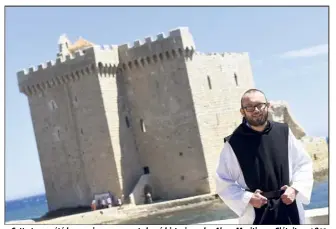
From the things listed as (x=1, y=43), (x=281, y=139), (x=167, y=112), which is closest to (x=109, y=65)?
(x=167, y=112)

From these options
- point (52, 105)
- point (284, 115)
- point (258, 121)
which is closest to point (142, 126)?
point (52, 105)

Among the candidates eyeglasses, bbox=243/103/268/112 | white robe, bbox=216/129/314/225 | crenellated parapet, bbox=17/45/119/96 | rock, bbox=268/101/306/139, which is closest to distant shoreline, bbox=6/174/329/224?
crenellated parapet, bbox=17/45/119/96

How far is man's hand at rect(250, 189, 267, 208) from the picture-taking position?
4.28 metres

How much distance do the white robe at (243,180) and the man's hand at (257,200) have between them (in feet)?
0.12

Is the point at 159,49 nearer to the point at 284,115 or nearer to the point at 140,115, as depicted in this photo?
the point at 140,115

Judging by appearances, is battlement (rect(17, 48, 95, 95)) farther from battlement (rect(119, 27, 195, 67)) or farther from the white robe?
the white robe

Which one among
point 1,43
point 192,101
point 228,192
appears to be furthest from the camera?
point 192,101

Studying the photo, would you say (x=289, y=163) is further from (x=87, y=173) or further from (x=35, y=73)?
(x=35, y=73)

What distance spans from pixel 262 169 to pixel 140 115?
51.5 ft

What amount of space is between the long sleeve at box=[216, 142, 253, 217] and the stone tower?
14.3 meters

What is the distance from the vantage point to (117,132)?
1978 cm

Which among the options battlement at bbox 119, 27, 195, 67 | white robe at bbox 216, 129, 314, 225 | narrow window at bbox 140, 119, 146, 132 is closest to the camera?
white robe at bbox 216, 129, 314, 225

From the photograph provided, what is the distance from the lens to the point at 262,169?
4426mm

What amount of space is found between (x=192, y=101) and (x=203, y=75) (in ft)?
3.87
